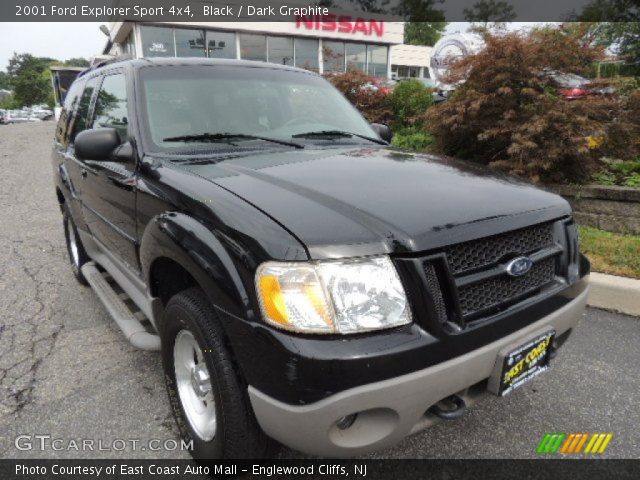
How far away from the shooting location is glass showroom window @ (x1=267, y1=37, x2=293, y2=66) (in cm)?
2603

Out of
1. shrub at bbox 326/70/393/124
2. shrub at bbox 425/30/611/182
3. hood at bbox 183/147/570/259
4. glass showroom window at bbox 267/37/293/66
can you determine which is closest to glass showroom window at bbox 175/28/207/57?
glass showroom window at bbox 267/37/293/66

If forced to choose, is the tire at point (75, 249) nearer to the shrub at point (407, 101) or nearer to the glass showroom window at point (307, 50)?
the shrub at point (407, 101)

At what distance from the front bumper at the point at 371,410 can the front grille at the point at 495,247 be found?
31 cm

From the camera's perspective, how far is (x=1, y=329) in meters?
3.49

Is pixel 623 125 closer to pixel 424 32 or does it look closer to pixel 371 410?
pixel 371 410

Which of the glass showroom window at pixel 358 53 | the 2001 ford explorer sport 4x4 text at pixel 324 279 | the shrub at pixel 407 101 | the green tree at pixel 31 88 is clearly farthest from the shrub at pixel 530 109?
the green tree at pixel 31 88

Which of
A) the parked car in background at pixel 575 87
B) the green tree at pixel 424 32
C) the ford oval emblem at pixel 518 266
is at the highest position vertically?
the green tree at pixel 424 32

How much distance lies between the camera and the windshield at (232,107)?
262 cm

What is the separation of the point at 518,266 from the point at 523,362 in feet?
1.25

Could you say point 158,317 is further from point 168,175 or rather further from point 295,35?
point 295,35

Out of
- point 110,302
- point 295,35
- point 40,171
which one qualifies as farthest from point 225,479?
point 295,35

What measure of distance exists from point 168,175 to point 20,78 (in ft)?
286

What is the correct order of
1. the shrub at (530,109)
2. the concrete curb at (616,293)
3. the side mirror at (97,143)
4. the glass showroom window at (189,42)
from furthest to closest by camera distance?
the glass showroom window at (189,42)
the shrub at (530,109)
the concrete curb at (616,293)
the side mirror at (97,143)

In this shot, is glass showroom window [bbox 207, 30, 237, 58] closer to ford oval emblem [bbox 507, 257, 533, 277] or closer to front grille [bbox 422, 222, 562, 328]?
Result: front grille [bbox 422, 222, 562, 328]
